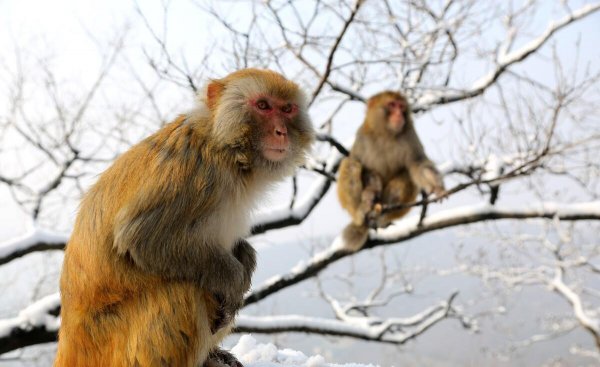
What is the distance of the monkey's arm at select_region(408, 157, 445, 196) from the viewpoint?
6.48 metres

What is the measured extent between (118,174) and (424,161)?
5137 mm

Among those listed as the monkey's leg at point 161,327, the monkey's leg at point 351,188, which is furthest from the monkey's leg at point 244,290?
the monkey's leg at point 351,188

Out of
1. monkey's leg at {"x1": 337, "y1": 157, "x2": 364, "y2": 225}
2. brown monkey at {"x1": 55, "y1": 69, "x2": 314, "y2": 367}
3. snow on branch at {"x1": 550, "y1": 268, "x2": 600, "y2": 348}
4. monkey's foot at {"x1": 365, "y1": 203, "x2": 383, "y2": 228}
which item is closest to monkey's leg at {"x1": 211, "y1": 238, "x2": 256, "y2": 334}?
brown monkey at {"x1": 55, "y1": 69, "x2": 314, "y2": 367}

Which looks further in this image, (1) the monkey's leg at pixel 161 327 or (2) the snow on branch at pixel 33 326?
(2) the snow on branch at pixel 33 326

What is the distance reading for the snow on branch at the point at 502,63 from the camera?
7.92 metres

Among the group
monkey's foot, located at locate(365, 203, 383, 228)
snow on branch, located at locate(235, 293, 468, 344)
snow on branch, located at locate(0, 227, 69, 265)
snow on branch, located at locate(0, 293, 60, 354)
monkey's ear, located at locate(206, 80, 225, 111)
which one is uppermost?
monkey's ear, located at locate(206, 80, 225, 111)

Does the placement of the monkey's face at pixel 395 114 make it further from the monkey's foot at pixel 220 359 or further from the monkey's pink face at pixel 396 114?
the monkey's foot at pixel 220 359

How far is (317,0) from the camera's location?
6297mm

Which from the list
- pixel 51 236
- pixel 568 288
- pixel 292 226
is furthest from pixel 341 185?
pixel 568 288

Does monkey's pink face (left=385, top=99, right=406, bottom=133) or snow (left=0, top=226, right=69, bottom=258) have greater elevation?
monkey's pink face (left=385, top=99, right=406, bottom=133)

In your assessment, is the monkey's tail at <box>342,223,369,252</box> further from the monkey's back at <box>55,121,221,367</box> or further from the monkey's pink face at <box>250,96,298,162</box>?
the monkey's back at <box>55,121,221,367</box>

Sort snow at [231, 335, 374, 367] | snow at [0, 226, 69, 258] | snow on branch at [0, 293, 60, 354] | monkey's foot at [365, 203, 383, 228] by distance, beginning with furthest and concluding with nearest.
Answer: snow at [0, 226, 69, 258], monkey's foot at [365, 203, 383, 228], snow on branch at [0, 293, 60, 354], snow at [231, 335, 374, 367]

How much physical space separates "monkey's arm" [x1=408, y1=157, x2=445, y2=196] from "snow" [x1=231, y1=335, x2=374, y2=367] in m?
3.41

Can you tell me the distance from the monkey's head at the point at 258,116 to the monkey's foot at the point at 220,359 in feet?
3.65
